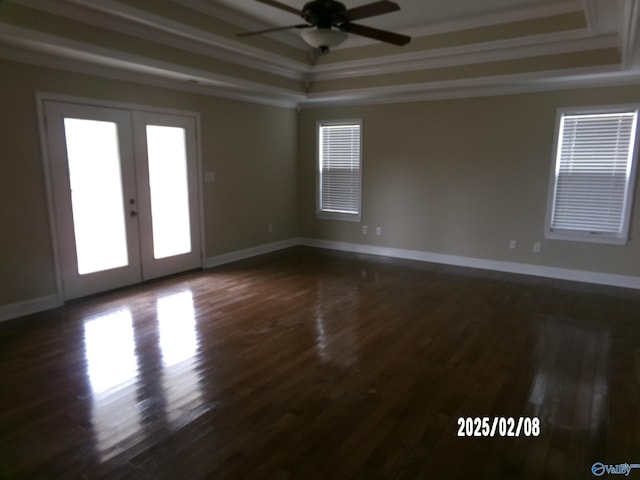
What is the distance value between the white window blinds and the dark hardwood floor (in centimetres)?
97

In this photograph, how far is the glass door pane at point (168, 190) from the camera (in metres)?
5.14

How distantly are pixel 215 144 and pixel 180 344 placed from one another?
11.1ft

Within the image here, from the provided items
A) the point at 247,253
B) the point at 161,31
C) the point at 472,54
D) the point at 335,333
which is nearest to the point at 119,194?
the point at 161,31

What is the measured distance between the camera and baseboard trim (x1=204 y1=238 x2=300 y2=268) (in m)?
6.09

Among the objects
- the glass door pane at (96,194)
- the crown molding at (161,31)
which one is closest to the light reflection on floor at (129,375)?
the glass door pane at (96,194)

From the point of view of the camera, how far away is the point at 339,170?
7.08 meters

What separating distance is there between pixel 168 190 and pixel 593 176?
5.49m

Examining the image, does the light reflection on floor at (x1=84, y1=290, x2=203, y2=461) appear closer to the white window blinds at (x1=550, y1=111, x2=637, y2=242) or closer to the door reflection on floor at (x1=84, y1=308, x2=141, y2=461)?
the door reflection on floor at (x1=84, y1=308, x2=141, y2=461)

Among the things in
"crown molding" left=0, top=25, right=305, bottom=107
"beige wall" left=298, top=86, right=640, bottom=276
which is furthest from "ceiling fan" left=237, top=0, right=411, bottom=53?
"beige wall" left=298, top=86, right=640, bottom=276

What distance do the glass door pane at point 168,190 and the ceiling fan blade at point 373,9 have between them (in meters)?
3.18

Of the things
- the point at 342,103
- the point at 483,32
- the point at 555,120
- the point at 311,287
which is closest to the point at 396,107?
the point at 342,103

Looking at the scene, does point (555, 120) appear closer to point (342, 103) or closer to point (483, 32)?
point (483, 32)

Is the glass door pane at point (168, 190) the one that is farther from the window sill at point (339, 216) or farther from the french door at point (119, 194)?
the window sill at point (339, 216)

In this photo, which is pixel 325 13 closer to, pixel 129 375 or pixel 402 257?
pixel 129 375
